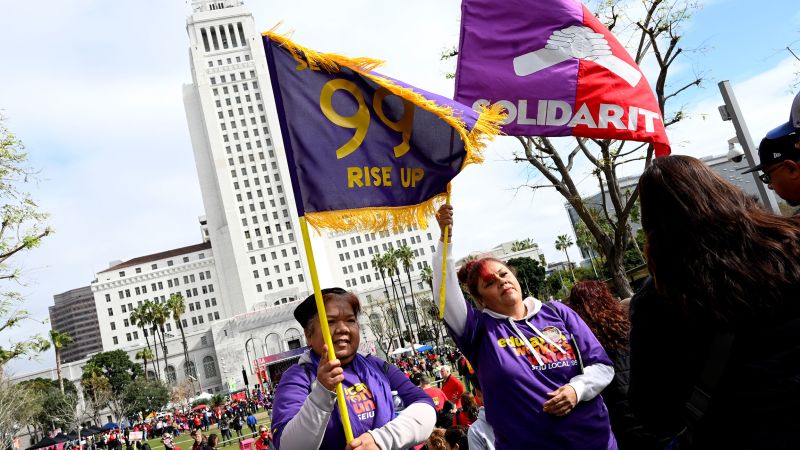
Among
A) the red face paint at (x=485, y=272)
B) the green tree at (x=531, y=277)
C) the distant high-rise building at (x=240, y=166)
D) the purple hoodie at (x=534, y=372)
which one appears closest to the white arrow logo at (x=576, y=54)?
the red face paint at (x=485, y=272)

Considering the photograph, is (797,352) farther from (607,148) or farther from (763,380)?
(607,148)

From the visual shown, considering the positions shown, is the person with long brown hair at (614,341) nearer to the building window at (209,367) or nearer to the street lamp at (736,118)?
the street lamp at (736,118)

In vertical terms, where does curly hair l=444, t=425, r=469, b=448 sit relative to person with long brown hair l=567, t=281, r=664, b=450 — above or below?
below

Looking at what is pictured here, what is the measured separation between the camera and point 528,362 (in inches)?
142

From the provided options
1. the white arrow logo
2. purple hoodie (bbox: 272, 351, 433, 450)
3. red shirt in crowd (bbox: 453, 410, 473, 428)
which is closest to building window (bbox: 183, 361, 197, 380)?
red shirt in crowd (bbox: 453, 410, 473, 428)

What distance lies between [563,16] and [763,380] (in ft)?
17.2

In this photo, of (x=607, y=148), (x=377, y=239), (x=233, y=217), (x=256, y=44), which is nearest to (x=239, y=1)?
(x=256, y=44)

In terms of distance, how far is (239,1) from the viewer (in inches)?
4341

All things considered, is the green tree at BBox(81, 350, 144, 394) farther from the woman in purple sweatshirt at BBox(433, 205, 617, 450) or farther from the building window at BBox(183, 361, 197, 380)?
the woman in purple sweatshirt at BBox(433, 205, 617, 450)

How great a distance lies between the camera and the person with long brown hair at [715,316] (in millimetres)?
1754

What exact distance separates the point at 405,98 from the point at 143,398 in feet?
238

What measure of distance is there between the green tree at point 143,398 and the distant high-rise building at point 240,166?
27.4m

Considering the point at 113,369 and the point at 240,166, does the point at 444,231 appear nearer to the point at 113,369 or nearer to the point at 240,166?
the point at 113,369

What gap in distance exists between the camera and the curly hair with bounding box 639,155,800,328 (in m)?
1.79
